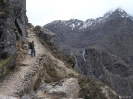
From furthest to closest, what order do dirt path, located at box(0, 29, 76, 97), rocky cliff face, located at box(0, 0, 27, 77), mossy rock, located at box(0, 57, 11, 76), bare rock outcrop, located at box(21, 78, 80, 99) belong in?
rocky cliff face, located at box(0, 0, 27, 77)
mossy rock, located at box(0, 57, 11, 76)
dirt path, located at box(0, 29, 76, 97)
bare rock outcrop, located at box(21, 78, 80, 99)

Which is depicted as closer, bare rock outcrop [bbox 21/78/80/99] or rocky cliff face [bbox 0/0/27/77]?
bare rock outcrop [bbox 21/78/80/99]

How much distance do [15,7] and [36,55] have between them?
5724 mm

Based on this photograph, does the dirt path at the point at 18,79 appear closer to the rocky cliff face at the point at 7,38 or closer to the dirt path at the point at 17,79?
the dirt path at the point at 17,79

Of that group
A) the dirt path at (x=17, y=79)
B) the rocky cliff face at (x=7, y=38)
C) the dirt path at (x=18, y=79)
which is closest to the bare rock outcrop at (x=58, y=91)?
the dirt path at (x=18, y=79)

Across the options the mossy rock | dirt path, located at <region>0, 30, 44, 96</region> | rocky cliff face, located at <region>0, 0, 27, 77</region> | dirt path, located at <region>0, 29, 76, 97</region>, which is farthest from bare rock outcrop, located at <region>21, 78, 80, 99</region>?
rocky cliff face, located at <region>0, 0, 27, 77</region>

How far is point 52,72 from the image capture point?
32531 mm

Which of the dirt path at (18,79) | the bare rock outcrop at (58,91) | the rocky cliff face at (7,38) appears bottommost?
the dirt path at (18,79)

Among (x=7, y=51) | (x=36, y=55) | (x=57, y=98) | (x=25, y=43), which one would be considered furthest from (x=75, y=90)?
(x=25, y=43)

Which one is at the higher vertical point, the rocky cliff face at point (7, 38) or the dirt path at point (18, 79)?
the rocky cliff face at point (7, 38)

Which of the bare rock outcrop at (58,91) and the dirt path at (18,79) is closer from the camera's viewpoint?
the bare rock outcrop at (58,91)

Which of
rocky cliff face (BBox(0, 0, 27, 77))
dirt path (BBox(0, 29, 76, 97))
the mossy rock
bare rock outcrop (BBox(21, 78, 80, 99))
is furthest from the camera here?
rocky cliff face (BBox(0, 0, 27, 77))

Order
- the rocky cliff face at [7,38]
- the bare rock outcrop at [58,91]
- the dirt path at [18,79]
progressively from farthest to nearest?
1. the rocky cliff face at [7,38]
2. the dirt path at [18,79]
3. the bare rock outcrop at [58,91]

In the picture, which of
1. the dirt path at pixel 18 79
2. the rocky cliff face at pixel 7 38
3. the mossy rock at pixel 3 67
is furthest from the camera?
the rocky cliff face at pixel 7 38

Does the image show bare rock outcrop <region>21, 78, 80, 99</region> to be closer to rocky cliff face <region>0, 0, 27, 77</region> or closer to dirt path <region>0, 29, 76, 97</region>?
dirt path <region>0, 29, 76, 97</region>
